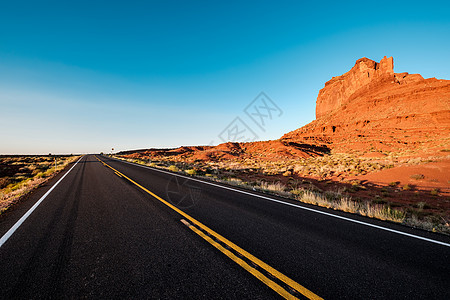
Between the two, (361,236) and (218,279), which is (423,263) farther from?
(218,279)

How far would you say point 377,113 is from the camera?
234 feet

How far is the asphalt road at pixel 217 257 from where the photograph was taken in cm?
242

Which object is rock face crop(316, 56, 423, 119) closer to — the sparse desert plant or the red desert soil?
the red desert soil

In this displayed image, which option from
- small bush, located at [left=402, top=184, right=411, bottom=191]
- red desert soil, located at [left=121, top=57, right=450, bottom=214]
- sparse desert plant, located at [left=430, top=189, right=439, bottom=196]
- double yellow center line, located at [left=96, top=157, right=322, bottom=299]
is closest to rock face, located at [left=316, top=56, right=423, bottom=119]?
red desert soil, located at [left=121, top=57, right=450, bottom=214]

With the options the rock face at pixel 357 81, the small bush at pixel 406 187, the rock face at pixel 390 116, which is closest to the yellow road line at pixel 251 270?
the small bush at pixel 406 187

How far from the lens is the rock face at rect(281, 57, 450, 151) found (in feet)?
163

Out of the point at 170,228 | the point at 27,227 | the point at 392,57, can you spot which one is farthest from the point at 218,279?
the point at 392,57

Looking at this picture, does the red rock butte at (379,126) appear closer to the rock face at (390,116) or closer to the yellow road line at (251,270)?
the rock face at (390,116)

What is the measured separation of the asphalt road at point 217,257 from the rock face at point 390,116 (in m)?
45.6

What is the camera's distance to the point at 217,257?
3.13m

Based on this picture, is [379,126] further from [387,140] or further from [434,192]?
[434,192]

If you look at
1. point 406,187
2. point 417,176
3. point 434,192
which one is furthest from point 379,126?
point 434,192

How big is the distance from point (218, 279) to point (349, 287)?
178 centimetres

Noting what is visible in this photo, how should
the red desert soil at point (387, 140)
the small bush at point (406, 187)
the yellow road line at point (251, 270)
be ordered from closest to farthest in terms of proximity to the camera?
1. the yellow road line at point (251, 270)
2. the small bush at point (406, 187)
3. the red desert soil at point (387, 140)
